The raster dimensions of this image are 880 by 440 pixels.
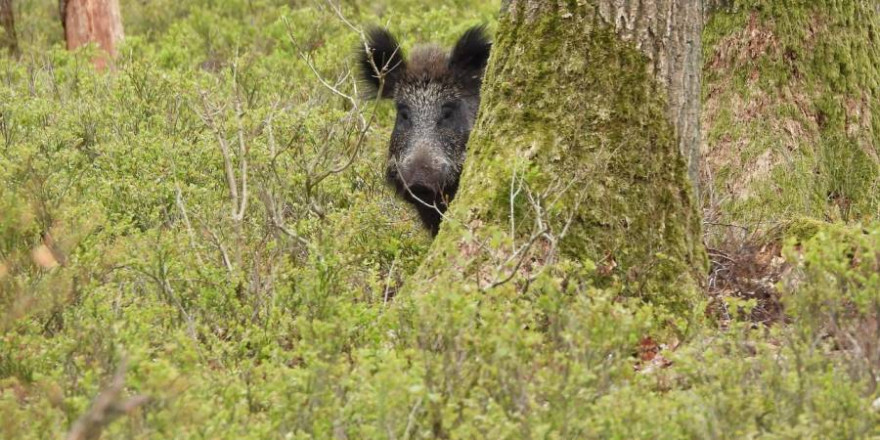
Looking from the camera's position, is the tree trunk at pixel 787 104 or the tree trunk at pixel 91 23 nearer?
the tree trunk at pixel 787 104

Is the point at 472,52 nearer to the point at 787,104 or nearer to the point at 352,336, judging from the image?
the point at 787,104

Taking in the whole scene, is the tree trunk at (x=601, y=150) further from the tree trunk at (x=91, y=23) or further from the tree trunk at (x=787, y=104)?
the tree trunk at (x=91, y=23)

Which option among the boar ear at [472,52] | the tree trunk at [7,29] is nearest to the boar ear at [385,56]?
the boar ear at [472,52]

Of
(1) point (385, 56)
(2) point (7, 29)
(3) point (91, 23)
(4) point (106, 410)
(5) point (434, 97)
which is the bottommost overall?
(2) point (7, 29)

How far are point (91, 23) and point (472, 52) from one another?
27.2 feet

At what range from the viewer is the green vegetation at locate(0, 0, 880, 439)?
12.8ft

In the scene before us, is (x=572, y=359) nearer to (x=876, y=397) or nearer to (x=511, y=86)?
(x=876, y=397)

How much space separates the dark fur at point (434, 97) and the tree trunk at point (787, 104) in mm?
1706

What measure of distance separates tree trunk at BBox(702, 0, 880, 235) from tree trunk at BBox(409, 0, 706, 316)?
1.91 metres

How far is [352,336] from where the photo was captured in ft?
16.8

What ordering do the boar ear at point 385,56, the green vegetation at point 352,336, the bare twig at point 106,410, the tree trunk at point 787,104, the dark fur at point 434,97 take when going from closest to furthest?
the bare twig at point 106,410, the green vegetation at point 352,336, the tree trunk at point 787,104, the dark fur at point 434,97, the boar ear at point 385,56

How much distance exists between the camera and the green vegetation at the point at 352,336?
12.8 ft

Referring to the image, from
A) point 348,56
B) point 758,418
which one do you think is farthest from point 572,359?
point 348,56

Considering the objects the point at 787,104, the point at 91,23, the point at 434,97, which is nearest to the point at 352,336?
the point at 787,104
